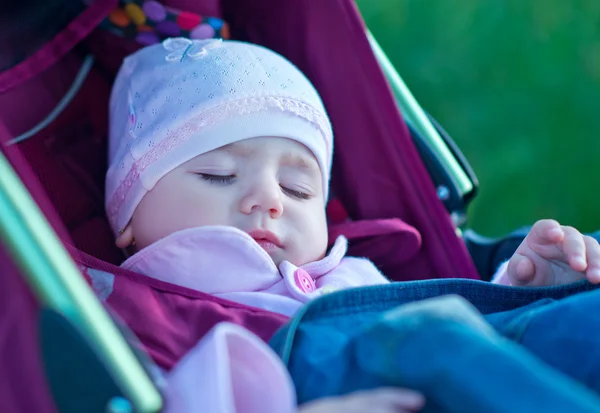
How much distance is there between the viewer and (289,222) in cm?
113

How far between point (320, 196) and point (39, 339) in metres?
0.63

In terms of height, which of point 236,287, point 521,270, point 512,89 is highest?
point 236,287

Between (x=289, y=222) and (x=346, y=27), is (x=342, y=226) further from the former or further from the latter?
(x=346, y=27)

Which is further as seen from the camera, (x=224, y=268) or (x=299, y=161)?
(x=299, y=161)

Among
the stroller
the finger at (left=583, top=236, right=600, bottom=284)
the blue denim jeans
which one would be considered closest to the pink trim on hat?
the stroller

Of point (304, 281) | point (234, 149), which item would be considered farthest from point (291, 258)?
point (234, 149)

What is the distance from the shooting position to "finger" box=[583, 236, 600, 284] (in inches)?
37.7

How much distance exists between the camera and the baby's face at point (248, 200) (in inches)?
42.5

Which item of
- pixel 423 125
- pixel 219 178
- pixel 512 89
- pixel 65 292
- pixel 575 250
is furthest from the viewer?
pixel 512 89

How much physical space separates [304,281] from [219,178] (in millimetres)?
200

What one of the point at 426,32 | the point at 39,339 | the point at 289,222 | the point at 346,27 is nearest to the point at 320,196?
the point at 289,222

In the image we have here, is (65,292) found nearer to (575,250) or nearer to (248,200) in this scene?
(248,200)

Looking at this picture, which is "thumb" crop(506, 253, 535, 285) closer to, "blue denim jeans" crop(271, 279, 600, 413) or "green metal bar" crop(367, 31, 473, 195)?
"blue denim jeans" crop(271, 279, 600, 413)

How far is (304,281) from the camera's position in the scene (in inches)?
41.8
